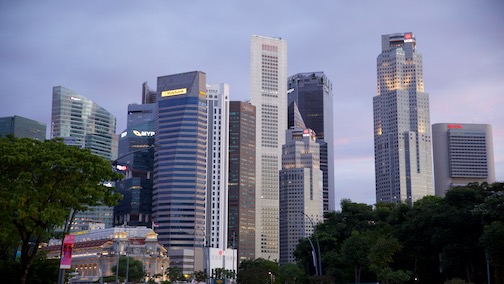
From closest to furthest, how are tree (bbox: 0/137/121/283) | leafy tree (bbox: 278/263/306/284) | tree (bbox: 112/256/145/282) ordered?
1. tree (bbox: 0/137/121/283)
2. leafy tree (bbox: 278/263/306/284)
3. tree (bbox: 112/256/145/282)

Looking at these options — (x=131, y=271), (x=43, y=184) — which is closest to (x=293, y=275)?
(x=131, y=271)

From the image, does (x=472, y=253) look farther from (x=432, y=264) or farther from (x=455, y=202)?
(x=432, y=264)

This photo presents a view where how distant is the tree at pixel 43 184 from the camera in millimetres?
39219

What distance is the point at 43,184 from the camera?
1624 inches

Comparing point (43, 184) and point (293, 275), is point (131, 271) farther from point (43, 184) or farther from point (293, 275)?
point (43, 184)

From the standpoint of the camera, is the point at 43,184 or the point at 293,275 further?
the point at 293,275

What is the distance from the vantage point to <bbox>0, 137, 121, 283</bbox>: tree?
3922 centimetres

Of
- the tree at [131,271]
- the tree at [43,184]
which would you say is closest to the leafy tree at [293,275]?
the tree at [131,271]

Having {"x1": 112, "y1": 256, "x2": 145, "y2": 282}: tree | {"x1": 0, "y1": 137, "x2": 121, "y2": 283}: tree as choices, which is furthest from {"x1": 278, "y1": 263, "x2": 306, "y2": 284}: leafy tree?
{"x1": 0, "y1": 137, "x2": 121, "y2": 283}: tree

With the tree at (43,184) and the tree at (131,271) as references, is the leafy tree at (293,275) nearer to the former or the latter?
the tree at (131,271)

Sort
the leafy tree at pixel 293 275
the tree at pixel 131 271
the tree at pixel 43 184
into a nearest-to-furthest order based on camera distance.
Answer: the tree at pixel 43 184, the leafy tree at pixel 293 275, the tree at pixel 131 271

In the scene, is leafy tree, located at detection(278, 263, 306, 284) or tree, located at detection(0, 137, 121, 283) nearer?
tree, located at detection(0, 137, 121, 283)

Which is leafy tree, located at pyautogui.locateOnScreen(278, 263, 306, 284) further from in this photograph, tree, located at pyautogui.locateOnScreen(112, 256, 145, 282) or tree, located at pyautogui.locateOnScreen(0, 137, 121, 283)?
tree, located at pyautogui.locateOnScreen(0, 137, 121, 283)

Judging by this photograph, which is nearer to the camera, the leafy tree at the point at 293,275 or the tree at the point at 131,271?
the leafy tree at the point at 293,275
